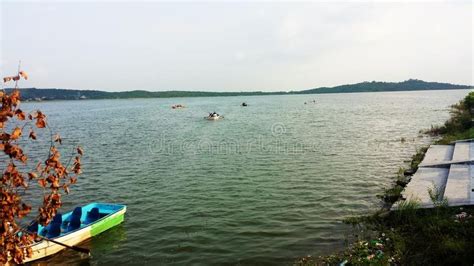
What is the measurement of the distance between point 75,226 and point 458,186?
16.3 m

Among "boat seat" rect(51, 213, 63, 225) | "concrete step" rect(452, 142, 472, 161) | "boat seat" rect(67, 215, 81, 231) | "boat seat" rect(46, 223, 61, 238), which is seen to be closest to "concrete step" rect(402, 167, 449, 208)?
"concrete step" rect(452, 142, 472, 161)

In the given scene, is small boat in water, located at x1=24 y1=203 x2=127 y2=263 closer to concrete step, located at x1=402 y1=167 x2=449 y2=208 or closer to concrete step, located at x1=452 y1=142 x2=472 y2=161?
concrete step, located at x1=402 y1=167 x2=449 y2=208

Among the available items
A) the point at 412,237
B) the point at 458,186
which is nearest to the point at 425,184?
the point at 458,186

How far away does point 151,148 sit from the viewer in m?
36.5

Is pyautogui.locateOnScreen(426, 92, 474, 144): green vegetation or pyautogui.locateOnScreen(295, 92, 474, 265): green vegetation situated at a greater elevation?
pyautogui.locateOnScreen(426, 92, 474, 144): green vegetation

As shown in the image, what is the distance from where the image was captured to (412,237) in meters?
11.9

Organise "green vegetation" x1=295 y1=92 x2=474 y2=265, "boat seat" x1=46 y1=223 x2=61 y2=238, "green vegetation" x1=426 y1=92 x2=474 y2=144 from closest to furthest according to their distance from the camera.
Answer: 1. "green vegetation" x1=295 y1=92 x2=474 y2=265
2. "boat seat" x1=46 y1=223 x2=61 y2=238
3. "green vegetation" x1=426 y1=92 x2=474 y2=144

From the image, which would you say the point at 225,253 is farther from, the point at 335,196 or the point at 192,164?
the point at 192,164

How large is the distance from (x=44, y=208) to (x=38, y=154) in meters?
34.5

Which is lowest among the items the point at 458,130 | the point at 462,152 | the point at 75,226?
the point at 75,226

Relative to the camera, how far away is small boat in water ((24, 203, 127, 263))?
13.4 metres

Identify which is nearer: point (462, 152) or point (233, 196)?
point (233, 196)

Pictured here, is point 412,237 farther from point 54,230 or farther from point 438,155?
point 54,230

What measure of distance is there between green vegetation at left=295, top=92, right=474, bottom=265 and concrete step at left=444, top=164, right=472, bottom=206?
0.35 m
